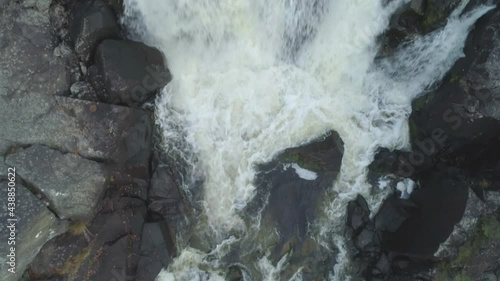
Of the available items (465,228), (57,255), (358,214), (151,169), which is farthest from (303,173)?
(57,255)

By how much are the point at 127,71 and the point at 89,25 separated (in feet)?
4.94

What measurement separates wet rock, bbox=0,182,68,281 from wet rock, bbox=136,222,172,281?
2.39m

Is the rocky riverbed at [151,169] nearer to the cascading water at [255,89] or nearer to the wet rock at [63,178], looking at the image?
the wet rock at [63,178]

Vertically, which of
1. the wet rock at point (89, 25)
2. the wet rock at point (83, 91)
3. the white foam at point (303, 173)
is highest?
the wet rock at point (89, 25)

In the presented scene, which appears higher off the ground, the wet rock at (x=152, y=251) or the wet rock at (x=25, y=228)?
the wet rock at (x=25, y=228)

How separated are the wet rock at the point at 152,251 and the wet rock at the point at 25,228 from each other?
239cm

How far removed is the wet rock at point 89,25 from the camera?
11.2 meters

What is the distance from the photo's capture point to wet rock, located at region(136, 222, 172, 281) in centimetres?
1177

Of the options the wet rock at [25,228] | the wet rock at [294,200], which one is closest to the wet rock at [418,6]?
the wet rock at [294,200]

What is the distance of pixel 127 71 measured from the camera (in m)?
11.5

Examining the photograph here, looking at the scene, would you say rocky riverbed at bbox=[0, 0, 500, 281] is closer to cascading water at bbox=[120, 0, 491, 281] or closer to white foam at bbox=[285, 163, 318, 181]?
white foam at bbox=[285, 163, 318, 181]

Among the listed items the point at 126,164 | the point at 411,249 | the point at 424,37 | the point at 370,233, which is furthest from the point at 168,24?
the point at 411,249

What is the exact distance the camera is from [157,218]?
12.1 m

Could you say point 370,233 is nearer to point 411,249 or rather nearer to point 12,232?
point 411,249
